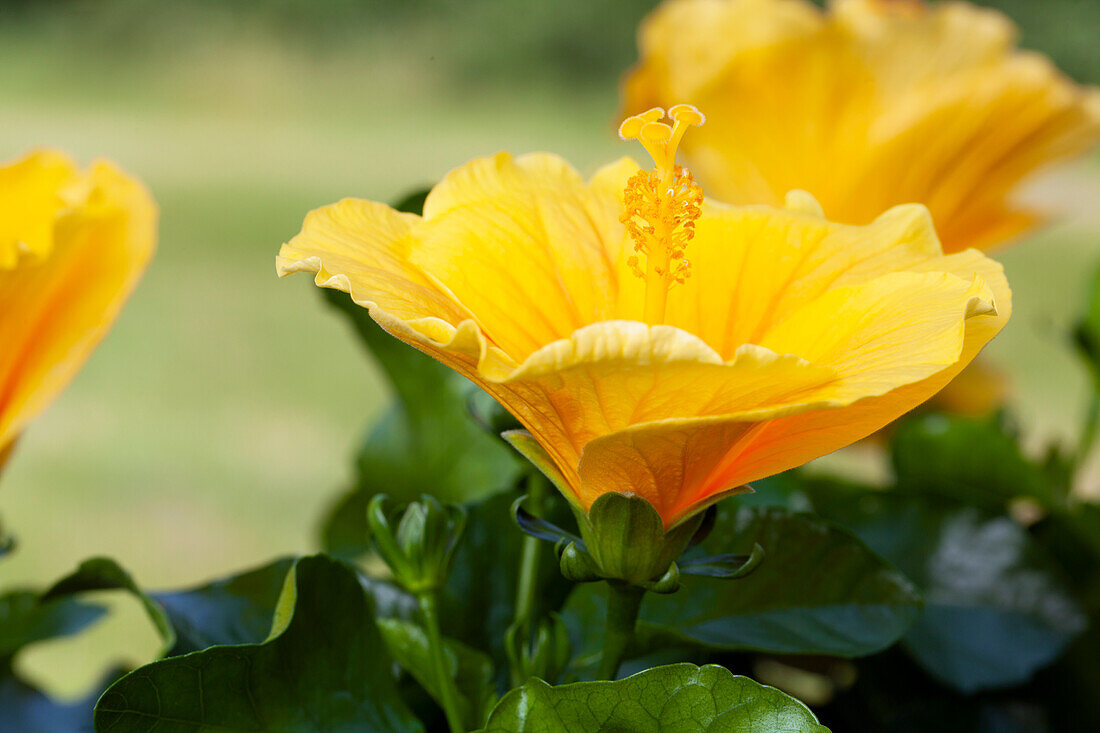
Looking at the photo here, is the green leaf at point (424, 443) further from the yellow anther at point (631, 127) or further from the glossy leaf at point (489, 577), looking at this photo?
the yellow anther at point (631, 127)

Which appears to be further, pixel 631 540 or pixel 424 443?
pixel 424 443

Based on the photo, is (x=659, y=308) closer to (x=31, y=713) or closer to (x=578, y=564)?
(x=578, y=564)

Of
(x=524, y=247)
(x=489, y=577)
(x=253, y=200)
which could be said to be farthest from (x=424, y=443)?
(x=253, y=200)

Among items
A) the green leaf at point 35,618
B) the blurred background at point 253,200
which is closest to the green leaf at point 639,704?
the green leaf at point 35,618

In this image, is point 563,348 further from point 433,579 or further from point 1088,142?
point 1088,142

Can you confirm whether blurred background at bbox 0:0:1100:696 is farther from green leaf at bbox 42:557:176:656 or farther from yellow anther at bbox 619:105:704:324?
green leaf at bbox 42:557:176:656
